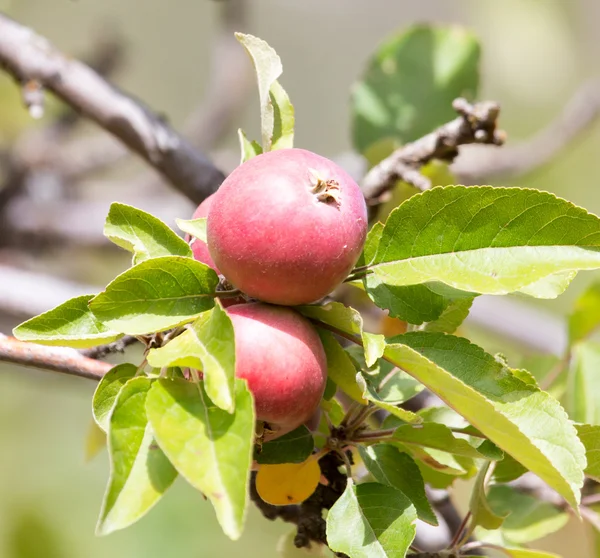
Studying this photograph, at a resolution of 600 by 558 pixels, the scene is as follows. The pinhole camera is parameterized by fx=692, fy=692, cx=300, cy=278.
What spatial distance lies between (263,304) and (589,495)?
51 centimetres

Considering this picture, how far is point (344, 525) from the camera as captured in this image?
0.45m

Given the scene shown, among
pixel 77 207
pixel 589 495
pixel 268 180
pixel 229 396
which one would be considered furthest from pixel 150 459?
pixel 77 207

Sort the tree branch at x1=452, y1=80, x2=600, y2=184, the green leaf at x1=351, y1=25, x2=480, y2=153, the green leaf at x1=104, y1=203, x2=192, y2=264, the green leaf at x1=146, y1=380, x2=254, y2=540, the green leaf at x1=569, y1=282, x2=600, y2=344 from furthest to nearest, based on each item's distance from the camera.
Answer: the tree branch at x1=452, y1=80, x2=600, y2=184
the green leaf at x1=351, y1=25, x2=480, y2=153
the green leaf at x1=569, y1=282, x2=600, y2=344
the green leaf at x1=104, y1=203, x2=192, y2=264
the green leaf at x1=146, y1=380, x2=254, y2=540

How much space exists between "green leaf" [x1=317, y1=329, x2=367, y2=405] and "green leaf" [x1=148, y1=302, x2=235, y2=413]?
100 millimetres

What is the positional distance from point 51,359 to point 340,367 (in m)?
0.20

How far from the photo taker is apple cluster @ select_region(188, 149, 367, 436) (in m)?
0.41

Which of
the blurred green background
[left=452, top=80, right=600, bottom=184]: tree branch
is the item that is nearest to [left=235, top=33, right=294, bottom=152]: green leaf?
the blurred green background

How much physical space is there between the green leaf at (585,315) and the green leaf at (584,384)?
0.02m

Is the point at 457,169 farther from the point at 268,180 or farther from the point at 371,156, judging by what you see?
the point at 268,180

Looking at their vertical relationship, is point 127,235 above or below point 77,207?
above

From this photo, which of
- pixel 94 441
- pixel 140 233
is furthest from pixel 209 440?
pixel 94 441

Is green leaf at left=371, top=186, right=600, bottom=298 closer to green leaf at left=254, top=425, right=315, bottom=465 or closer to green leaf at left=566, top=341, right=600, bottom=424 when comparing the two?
green leaf at left=254, top=425, right=315, bottom=465

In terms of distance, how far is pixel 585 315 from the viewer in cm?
85

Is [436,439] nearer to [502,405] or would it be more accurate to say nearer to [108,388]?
[502,405]
